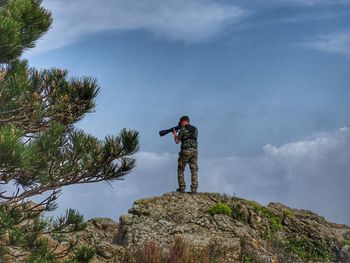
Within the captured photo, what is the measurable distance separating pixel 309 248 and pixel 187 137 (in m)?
5.06

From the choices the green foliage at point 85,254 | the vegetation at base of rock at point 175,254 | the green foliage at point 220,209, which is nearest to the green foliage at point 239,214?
the green foliage at point 220,209

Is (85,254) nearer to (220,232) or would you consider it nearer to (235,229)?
(220,232)

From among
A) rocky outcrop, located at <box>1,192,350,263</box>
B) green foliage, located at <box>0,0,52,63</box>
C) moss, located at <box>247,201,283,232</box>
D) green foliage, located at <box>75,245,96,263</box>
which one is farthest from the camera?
moss, located at <box>247,201,283,232</box>

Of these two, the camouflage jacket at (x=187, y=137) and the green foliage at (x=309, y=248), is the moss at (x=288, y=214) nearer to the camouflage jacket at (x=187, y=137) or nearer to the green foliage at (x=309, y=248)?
the green foliage at (x=309, y=248)

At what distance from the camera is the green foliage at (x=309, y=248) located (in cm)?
2294

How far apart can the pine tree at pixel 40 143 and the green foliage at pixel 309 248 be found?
23.6 feet

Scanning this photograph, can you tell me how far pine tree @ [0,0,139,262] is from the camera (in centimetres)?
1669

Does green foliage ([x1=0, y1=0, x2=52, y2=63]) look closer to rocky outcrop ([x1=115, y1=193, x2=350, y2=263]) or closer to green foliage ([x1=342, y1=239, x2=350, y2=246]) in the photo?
rocky outcrop ([x1=115, y1=193, x2=350, y2=263])

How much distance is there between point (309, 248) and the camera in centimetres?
2317

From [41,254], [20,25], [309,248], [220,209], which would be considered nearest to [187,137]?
[220,209]

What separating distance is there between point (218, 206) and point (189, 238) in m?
2.31

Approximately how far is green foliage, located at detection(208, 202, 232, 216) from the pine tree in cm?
518

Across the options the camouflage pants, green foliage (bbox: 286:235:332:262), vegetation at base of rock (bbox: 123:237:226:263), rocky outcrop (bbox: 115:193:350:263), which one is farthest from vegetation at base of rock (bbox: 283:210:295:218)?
vegetation at base of rock (bbox: 123:237:226:263)

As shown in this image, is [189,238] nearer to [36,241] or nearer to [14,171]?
[36,241]
